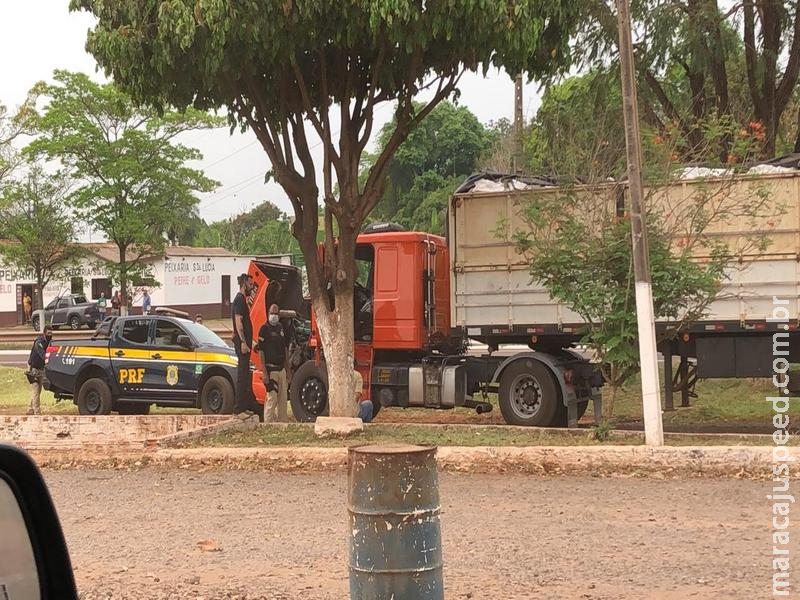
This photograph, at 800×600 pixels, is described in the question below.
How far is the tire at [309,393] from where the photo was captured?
14453 mm

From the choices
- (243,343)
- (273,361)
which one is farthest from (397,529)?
(243,343)

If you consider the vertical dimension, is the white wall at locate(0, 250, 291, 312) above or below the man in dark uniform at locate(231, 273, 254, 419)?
above

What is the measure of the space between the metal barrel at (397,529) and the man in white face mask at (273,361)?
29.7ft

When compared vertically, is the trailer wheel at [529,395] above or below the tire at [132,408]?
above

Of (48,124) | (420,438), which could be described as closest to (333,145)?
(420,438)

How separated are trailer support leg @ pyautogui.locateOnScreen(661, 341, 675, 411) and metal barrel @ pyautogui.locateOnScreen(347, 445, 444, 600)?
8736 mm

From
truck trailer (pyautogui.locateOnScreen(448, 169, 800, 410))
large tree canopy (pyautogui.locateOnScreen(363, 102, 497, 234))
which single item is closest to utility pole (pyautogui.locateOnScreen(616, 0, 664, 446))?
truck trailer (pyautogui.locateOnScreen(448, 169, 800, 410))

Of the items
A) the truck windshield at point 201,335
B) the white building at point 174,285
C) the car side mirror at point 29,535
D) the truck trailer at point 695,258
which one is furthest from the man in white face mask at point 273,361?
the white building at point 174,285

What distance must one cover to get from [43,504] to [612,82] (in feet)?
51.3

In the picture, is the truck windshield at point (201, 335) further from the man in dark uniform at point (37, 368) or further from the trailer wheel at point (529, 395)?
the trailer wheel at point (529, 395)

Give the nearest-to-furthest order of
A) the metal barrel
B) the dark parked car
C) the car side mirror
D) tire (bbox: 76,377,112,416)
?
the car side mirror
the metal barrel
tire (bbox: 76,377,112,416)
the dark parked car

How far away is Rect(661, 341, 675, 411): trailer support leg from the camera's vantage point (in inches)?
512

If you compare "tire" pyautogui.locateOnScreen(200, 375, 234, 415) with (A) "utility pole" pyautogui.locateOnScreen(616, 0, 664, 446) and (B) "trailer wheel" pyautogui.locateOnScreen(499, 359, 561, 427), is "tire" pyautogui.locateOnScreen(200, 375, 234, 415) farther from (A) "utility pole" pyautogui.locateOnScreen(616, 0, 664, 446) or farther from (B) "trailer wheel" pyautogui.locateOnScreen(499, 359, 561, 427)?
(A) "utility pole" pyautogui.locateOnScreen(616, 0, 664, 446)

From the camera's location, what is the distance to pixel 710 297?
1120cm
